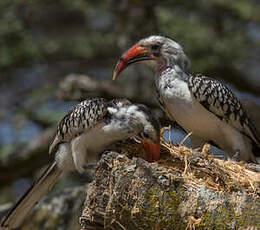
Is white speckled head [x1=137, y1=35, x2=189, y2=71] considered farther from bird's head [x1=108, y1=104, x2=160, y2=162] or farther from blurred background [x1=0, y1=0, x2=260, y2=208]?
blurred background [x1=0, y1=0, x2=260, y2=208]

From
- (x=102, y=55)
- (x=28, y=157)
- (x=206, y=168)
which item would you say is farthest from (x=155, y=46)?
(x=102, y=55)

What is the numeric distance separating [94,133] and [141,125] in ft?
1.17

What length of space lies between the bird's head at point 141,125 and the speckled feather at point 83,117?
77 mm

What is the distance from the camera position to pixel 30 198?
14.5 feet

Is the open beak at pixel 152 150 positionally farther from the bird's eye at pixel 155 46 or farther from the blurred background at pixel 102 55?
the blurred background at pixel 102 55

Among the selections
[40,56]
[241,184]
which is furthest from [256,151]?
[40,56]

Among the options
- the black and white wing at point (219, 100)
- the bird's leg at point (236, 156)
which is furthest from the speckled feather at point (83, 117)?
the bird's leg at point (236, 156)

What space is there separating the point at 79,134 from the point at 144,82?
211 cm

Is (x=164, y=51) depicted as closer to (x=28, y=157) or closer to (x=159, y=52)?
(x=159, y=52)

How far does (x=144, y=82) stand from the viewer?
619 cm

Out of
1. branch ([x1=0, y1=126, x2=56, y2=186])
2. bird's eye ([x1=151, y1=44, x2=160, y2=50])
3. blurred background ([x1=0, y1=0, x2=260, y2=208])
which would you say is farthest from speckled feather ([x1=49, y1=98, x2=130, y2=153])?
branch ([x1=0, y1=126, x2=56, y2=186])

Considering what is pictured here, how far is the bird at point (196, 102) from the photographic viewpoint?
4418 mm

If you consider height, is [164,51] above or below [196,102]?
above

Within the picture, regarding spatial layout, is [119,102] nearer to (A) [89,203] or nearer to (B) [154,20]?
(A) [89,203]
